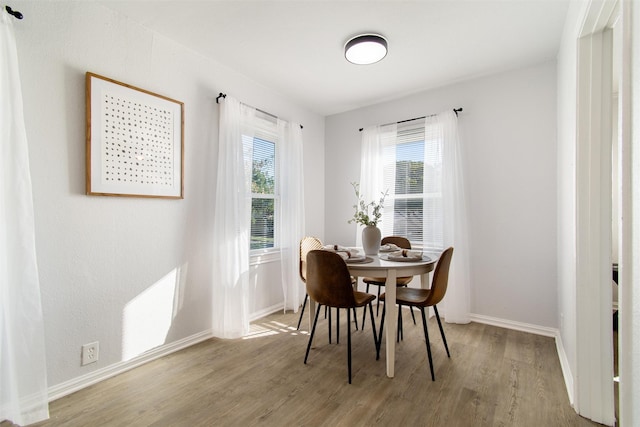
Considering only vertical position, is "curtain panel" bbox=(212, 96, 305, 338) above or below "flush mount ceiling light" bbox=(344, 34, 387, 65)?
below

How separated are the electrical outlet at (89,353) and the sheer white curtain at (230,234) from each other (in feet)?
3.02

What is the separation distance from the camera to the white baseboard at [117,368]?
1898 mm

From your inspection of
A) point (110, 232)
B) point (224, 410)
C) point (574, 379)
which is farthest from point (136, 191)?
point (574, 379)

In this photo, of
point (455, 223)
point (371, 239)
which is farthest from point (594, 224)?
point (455, 223)

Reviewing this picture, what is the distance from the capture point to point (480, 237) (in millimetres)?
3176

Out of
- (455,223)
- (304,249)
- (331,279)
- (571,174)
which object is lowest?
(331,279)

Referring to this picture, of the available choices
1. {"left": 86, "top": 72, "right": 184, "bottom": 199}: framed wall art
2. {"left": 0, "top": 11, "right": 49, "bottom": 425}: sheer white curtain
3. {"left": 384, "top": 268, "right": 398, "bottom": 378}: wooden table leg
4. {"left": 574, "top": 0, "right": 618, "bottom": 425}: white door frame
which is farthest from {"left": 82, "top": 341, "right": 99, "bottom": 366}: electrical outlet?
{"left": 574, "top": 0, "right": 618, "bottom": 425}: white door frame

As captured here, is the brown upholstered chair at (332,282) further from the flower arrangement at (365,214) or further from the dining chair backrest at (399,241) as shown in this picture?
the dining chair backrest at (399,241)

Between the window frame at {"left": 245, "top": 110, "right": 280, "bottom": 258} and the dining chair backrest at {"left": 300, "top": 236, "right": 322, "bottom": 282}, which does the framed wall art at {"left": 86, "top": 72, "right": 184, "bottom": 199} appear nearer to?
the window frame at {"left": 245, "top": 110, "right": 280, "bottom": 258}

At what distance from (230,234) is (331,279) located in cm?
118

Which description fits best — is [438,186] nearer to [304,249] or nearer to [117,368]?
[304,249]

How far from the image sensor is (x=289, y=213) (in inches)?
140

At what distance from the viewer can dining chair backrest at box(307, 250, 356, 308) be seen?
205 cm

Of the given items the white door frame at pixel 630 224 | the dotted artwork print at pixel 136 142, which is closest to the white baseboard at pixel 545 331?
the white door frame at pixel 630 224
